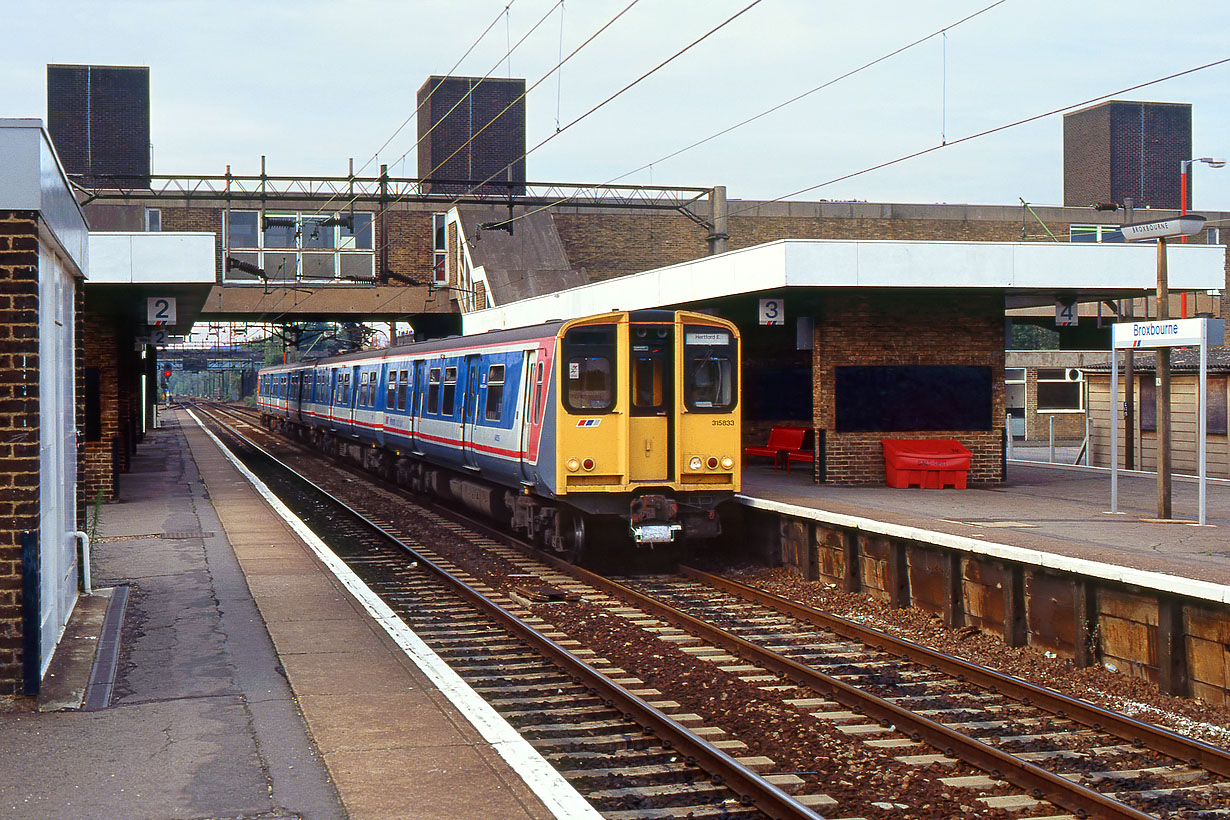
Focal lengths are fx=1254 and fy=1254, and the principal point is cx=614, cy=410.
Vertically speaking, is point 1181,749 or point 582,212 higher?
point 582,212

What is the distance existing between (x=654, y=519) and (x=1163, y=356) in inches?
225

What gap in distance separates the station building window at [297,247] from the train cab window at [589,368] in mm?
27303

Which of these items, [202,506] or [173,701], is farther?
[202,506]

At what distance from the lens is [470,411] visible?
18.1 m

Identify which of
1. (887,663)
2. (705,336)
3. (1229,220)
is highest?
(1229,220)

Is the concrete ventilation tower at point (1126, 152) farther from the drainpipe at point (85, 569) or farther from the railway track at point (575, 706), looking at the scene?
the drainpipe at point (85, 569)

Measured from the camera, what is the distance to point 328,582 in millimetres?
12688

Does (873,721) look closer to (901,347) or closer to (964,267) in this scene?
(964,267)

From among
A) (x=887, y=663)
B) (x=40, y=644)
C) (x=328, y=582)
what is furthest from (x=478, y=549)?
(x=40, y=644)

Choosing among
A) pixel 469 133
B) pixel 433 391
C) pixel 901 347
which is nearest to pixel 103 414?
pixel 433 391

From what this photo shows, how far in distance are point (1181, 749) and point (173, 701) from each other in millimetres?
5901

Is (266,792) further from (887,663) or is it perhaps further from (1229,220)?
(1229,220)

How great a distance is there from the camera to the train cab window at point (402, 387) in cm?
2317

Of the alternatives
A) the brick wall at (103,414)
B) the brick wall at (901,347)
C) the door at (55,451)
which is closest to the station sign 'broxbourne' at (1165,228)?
the brick wall at (901,347)
